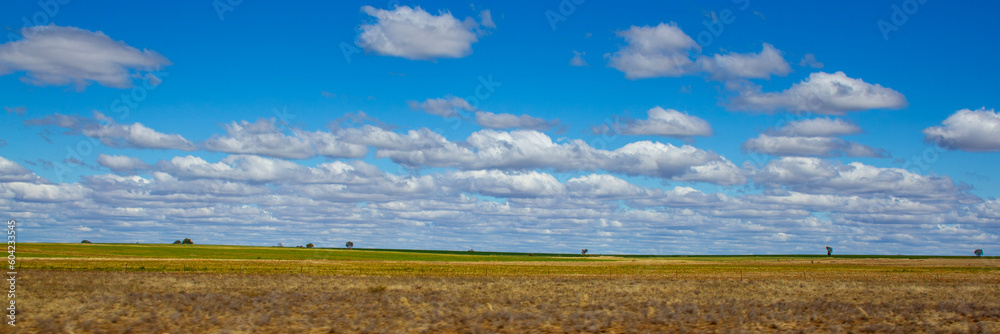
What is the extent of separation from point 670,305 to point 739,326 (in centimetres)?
813

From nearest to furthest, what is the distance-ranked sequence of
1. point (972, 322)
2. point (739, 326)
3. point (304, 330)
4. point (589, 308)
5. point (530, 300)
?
point (304, 330) → point (739, 326) → point (972, 322) → point (589, 308) → point (530, 300)

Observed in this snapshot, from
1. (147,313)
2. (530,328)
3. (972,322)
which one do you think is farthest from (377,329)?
(972,322)

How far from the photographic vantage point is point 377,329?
22875mm

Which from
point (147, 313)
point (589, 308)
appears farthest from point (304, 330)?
point (589, 308)

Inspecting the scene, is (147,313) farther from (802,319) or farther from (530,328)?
(802,319)

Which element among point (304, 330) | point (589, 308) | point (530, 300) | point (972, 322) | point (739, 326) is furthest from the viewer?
point (530, 300)

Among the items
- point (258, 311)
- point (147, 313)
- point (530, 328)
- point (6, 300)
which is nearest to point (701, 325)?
point (530, 328)

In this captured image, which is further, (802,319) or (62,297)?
(62,297)

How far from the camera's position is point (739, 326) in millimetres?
24938

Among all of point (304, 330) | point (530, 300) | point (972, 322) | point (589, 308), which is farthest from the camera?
point (530, 300)

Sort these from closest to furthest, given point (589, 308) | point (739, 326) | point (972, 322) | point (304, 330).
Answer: point (304, 330) → point (739, 326) → point (972, 322) → point (589, 308)

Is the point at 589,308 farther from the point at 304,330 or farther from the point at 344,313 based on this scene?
the point at 304,330

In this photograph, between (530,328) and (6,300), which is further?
(6,300)

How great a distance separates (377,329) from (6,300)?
1739 cm
